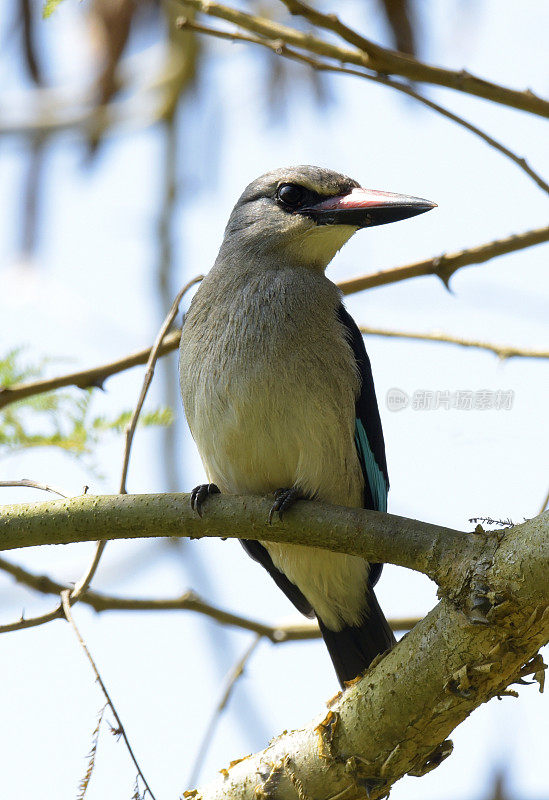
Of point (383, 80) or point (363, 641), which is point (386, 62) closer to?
point (383, 80)

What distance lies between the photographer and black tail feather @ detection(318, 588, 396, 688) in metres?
4.26

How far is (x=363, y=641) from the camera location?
14.0 feet

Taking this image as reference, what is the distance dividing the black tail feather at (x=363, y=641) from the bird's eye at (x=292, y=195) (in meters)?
1.80

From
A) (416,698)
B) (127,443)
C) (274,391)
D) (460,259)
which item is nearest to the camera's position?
(416,698)

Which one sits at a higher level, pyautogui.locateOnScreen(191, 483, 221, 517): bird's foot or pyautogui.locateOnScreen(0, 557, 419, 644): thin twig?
pyautogui.locateOnScreen(0, 557, 419, 644): thin twig

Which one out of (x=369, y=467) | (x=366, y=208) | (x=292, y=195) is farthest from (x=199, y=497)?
(x=292, y=195)

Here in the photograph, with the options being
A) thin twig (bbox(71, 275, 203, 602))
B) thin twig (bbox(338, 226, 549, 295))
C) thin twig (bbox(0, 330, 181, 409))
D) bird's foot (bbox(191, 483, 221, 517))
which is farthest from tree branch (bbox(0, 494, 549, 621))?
thin twig (bbox(338, 226, 549, 295))

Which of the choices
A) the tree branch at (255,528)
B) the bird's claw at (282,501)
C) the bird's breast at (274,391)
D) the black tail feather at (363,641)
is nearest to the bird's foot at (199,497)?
the tree branch at (255,528)

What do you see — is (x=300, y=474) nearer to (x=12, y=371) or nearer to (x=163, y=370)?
(x=12, y=371)

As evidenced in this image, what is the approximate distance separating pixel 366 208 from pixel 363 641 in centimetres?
188

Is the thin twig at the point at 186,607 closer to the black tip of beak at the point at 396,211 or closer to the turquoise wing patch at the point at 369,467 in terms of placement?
the turquoise wing patch at the point at 369,467

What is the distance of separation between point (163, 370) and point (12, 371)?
2763 millimetres

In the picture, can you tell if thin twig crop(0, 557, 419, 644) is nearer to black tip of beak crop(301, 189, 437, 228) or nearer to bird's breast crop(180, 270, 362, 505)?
bird's breast crop(180, 270, 362, 505)

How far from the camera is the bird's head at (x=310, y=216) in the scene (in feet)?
14.1
